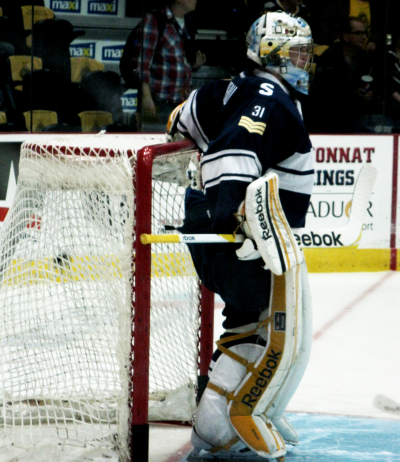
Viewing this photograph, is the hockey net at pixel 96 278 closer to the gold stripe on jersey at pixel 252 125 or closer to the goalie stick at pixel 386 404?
the gold stripe on jersey at pixel 252 125

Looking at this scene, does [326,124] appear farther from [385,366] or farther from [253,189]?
[253,189]

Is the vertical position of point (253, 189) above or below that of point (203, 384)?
above

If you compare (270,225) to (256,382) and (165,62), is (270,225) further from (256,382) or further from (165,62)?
(165,62)

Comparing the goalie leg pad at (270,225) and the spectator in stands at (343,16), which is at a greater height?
the spectator in stands at (343,16)

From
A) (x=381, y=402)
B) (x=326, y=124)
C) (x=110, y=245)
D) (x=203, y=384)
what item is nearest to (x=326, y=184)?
(x=326, y=124)

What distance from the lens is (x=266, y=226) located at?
1.65 m

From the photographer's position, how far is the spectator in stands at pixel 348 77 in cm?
496

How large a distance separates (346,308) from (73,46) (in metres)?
2.35

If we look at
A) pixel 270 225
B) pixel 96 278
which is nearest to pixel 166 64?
pixel 96 278

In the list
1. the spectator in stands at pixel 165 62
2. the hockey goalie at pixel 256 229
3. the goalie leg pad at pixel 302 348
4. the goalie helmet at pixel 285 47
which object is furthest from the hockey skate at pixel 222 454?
the spectator in stands at pixel 165 62

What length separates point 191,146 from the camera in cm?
202

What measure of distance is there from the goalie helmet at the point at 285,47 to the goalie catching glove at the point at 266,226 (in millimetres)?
316

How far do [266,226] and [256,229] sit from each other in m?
0.03

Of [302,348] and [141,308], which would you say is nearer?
[141,308]
